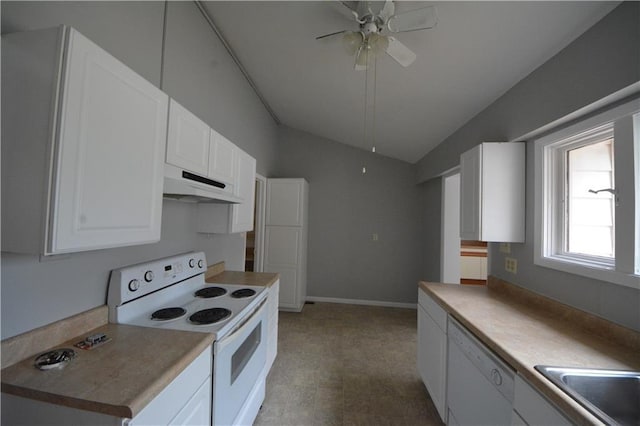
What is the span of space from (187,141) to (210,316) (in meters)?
0.95

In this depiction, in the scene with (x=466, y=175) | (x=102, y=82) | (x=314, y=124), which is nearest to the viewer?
(x=102, y=82)

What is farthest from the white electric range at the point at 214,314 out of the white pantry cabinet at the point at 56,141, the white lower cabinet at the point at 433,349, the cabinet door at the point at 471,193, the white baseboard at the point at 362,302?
the white baseboard at the point at 362,302

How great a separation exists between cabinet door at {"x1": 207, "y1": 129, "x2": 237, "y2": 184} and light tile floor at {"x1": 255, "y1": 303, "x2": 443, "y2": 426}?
5.72 ft

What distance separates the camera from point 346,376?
2.32 meters

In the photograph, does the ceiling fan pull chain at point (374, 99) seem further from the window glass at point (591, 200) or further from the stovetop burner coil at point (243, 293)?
the stovetop burner coil at point (243, 293)

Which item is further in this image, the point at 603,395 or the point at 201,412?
the point at 201,412

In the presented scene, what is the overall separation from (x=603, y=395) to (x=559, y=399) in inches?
11.6

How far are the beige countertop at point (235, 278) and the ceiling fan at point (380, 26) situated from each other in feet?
5.92

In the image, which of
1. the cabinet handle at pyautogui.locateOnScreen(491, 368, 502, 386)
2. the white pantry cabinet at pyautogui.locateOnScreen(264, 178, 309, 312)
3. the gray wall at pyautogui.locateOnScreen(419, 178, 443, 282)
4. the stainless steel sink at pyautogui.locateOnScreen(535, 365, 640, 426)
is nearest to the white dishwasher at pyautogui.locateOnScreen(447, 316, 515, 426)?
the cabinet handle at pyautogui.locateOnScreen(491, 368, 502, 386)

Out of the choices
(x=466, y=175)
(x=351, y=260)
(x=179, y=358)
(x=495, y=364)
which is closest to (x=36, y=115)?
(x=179, y=358)

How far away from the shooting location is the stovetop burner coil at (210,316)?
4.21 feet

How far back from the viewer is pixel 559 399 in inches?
31.6

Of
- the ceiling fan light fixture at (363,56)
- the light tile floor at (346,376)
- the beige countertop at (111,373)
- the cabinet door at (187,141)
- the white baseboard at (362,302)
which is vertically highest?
the ceiling fan light fixture at (363,56)

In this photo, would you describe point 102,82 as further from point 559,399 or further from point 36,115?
point 559,399
